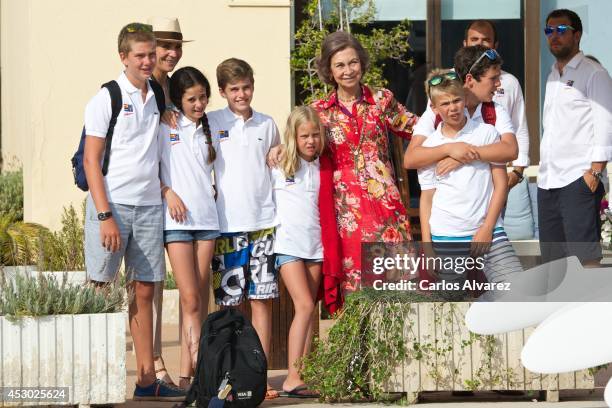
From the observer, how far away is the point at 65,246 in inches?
370

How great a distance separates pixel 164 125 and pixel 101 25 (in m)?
3.65

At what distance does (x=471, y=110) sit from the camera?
6785 millimetres

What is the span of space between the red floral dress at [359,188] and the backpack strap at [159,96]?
0.87 metres

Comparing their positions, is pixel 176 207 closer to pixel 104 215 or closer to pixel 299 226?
pixel 104 215

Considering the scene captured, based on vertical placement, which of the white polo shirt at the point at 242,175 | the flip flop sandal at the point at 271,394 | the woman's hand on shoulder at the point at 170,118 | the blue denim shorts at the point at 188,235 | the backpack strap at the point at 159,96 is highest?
the backpack strap at the point at 159,96

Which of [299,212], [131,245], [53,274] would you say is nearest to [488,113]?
[299,212]

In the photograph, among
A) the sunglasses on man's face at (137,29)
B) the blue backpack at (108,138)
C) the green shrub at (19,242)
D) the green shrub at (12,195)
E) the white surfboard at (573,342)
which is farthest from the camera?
the green shrub at (12,195)

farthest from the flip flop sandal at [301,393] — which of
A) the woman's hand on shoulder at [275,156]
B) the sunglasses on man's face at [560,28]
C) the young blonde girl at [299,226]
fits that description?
the sunglasses on man's face at [560,28]

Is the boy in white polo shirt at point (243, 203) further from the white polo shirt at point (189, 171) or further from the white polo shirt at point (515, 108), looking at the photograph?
the white polo shirt at point (515, 108)

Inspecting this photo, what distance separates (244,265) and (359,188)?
29.3 inches

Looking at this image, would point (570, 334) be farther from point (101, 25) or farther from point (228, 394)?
point (101, 25)

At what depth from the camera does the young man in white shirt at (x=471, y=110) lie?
6617mm

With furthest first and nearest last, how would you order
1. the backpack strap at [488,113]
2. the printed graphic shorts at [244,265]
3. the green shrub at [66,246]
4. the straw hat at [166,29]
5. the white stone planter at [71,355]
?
the green shrub at [66,246], the straw hat at [166,29], the printed graphic shorts at [244,265], the backpack strap at [488,113], the white stone planter at [71,355]

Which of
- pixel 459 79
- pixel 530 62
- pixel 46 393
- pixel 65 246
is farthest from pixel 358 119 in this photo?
pixel 530 62
